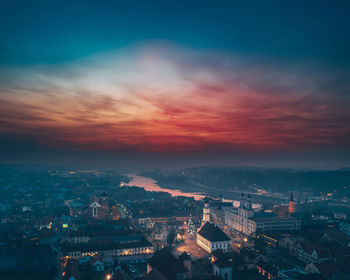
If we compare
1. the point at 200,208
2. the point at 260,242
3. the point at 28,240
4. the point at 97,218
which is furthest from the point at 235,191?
the point at 28,240

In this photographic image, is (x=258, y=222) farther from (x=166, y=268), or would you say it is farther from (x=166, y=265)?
(x=166, y=268)

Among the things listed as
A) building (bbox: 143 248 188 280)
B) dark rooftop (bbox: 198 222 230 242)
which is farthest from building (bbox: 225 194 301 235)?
building (bbox: 143 248 188 280)

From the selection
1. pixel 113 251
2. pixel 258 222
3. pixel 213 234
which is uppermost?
pixel 213 234

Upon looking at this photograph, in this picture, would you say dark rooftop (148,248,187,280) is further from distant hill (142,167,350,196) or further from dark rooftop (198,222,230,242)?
distant hill (142,167,350,196)

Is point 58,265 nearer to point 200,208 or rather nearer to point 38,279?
point 38,279

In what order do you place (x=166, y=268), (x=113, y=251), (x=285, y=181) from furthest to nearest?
(x=285, y=181), (x=113, y=251), (x=166, y=268)

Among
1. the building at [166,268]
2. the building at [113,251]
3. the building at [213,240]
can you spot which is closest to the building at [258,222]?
the building at [213,240]

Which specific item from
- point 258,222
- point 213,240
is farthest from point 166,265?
point 258,222

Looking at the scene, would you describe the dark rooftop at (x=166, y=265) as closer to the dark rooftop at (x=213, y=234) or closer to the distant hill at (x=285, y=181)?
the dark rooftop at (x=213, y=234)
